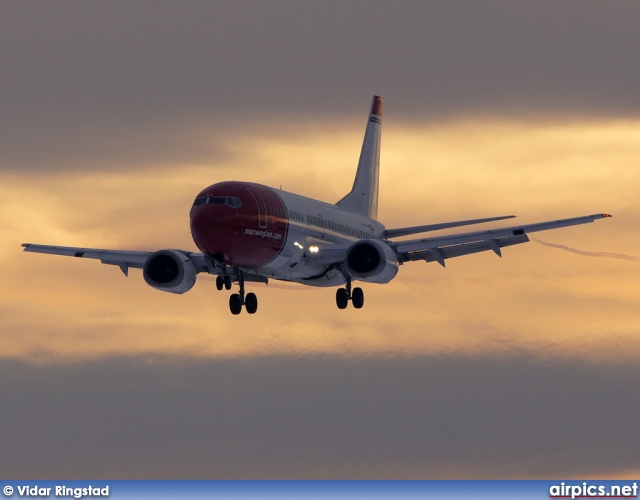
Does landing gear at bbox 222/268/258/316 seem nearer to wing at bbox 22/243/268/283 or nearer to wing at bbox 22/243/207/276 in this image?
wing at bbox 22/243/268/283

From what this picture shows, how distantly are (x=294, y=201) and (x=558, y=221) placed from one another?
14.9m

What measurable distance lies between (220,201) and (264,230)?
2.94 m

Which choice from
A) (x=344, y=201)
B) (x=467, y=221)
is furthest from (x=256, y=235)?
(x=344, y=201)

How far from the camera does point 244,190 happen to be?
70.2m

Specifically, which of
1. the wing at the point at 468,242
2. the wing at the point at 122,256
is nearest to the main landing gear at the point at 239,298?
the wing at the point at 122,256

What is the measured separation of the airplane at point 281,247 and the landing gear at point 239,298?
0.19 ft

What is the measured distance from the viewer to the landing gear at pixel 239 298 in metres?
71.8

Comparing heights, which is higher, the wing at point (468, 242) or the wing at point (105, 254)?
the wing at point (105, 254)

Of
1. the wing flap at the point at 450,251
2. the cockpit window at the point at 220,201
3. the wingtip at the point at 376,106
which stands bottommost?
the cockpit window at the point at 220,201

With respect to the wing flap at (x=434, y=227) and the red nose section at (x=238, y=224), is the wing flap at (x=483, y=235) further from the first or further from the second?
the red nose section at (x=238, y=224)

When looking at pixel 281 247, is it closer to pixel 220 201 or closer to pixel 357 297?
pixel 220 201

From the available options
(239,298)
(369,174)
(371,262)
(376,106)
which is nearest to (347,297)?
(371,262)

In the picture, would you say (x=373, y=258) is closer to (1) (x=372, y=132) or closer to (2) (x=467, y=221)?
(2) (x=467, y=221)

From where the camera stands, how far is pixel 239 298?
74.1 metres
